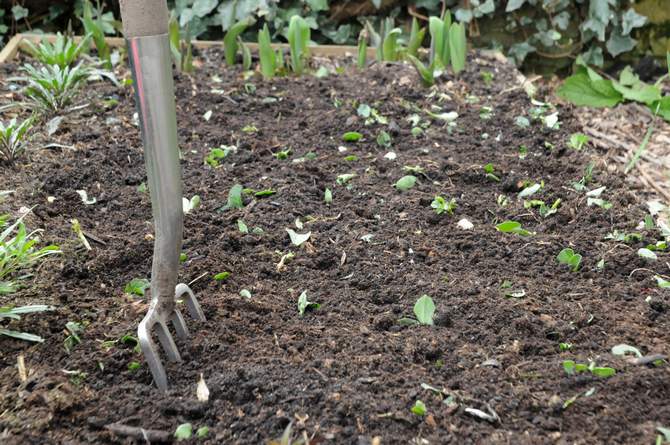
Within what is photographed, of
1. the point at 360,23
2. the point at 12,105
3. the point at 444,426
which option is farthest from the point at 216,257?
the point at 360,23

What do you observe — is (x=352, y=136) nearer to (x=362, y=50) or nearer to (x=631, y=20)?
(x=362, y=50)

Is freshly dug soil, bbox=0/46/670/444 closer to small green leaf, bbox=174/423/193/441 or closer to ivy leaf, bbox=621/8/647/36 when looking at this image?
small green leaf, bbox=174/423/193/441

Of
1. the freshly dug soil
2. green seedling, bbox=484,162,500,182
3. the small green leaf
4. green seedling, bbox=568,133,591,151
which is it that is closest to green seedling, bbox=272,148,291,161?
the freshly dug soil

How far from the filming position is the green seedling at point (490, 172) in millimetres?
2641

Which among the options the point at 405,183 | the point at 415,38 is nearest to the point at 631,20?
the point at 415,38

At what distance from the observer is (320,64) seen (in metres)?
3.88

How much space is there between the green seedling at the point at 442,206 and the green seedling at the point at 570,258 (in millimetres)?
408

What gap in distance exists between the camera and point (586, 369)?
1.65 metres

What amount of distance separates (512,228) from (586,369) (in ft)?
2.44

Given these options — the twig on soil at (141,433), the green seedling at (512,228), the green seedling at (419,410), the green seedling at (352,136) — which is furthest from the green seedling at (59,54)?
the green seedling at (419,410)

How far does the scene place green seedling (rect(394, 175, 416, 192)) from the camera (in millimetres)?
2561

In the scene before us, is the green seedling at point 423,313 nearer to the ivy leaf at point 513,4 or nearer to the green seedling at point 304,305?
the green seedling at point 304,305

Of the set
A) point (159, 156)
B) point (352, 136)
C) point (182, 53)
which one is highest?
point (182, 53)

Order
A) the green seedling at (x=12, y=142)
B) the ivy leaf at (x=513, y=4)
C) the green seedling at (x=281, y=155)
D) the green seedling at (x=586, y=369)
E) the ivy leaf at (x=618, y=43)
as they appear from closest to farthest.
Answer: the green seedling at (x=586, y=369) < the green seedling at (x=12, y=142) < the green seedling at (x=281, y=155) < the ivy leaf at (x=513, y=4) < the ivy leaf at (x=618, y=43)
